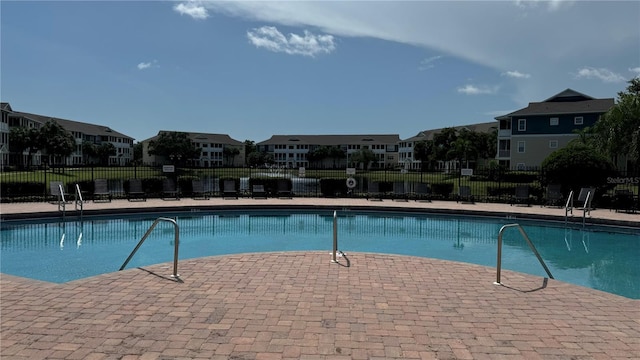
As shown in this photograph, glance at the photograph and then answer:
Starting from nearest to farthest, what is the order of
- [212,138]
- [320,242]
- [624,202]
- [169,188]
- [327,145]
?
[320,242] → [624,202] → [169,188] → [212,138] → [327,145]

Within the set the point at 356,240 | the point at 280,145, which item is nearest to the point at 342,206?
the point at 356,240

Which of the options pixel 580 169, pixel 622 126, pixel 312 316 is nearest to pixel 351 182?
pixel 580 169

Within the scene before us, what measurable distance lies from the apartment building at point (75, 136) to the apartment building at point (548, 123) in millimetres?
57450

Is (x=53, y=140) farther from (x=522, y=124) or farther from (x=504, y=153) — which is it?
(x=522, y=124)

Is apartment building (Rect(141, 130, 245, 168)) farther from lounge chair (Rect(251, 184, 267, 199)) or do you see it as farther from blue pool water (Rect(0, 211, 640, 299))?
blue pool water (Rect(0, 211, 640, 299))

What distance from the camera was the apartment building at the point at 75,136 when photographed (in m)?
53.2

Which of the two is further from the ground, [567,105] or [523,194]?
[567,105]

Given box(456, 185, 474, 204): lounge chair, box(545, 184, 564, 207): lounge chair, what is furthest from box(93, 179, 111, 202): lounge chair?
box(545, 184, 564, 207): lounge chair

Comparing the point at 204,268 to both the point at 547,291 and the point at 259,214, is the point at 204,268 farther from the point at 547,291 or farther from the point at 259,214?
the point at 259,214

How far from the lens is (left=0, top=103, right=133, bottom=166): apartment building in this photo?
174 feet

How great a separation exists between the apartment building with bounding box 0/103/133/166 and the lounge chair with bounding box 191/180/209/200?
1576 inches

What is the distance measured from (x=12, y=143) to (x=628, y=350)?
62.0m

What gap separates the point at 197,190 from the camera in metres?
19.6

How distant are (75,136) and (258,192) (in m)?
77.8
